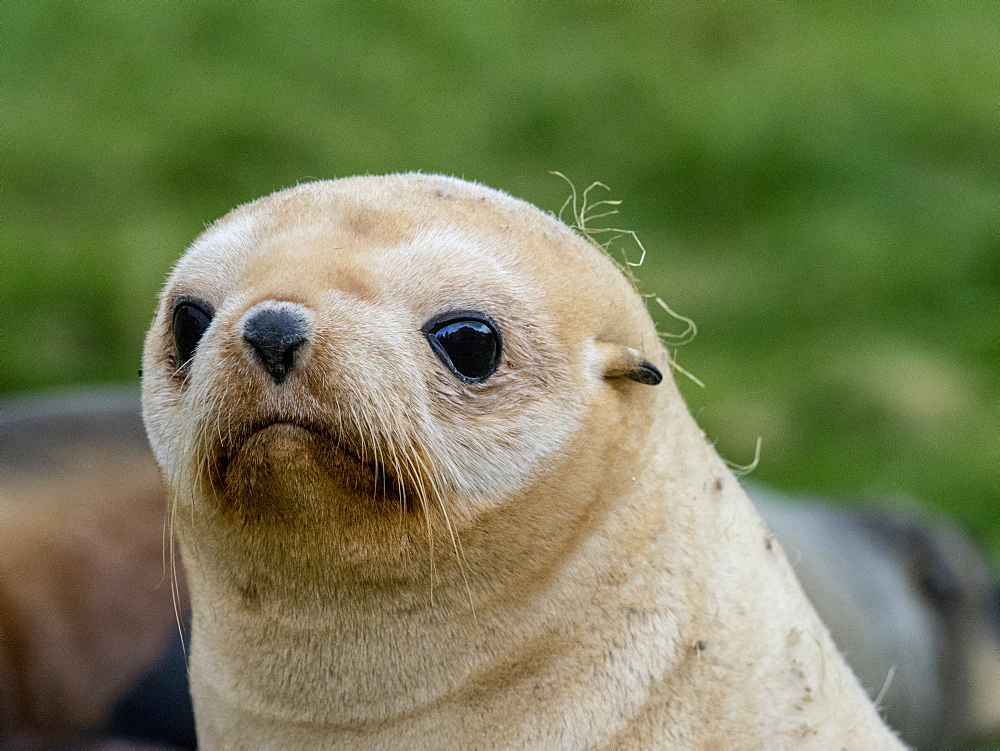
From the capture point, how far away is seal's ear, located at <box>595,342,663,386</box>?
1882mm

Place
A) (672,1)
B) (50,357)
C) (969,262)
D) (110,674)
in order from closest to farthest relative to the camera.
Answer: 1. (110,674)
2. (50,357)
3. (969,262)
4. (672,1)

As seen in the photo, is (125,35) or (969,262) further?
(125,35)

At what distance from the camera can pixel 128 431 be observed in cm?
448

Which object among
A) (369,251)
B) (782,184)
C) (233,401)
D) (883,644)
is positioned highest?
(369,251)

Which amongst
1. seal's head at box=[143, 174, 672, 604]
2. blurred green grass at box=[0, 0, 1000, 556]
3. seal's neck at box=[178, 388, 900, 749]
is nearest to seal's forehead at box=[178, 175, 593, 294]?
seal's head at box=[143, 174, 672, 604]

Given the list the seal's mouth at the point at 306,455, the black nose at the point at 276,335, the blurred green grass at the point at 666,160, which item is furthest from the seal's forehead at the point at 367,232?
the blurred green grass at the point at 666,160

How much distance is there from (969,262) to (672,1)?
2.94 metres

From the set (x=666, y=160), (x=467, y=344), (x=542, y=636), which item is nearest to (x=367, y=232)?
(x=467, y=344)

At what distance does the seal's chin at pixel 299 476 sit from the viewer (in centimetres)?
164

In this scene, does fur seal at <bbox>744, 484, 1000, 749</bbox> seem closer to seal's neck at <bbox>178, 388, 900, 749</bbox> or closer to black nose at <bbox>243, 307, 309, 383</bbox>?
seal's neck at <bbox>178, 388, 900, 749</bbox>

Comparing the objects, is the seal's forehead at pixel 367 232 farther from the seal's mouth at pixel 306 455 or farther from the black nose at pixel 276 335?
the seal's mouth at pixel 306 455

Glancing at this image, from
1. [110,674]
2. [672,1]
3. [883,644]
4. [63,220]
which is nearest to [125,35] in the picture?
[63,220]

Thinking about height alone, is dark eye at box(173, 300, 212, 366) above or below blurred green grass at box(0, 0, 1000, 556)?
above

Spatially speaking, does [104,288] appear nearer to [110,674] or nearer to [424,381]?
[110,674]
